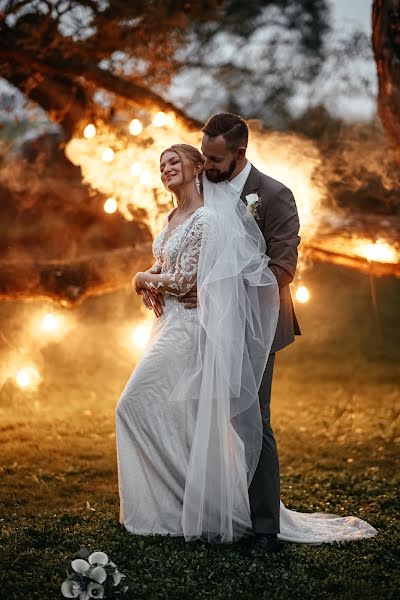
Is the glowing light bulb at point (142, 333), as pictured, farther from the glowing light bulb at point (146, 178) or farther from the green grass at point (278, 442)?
the glowing light bulb at point (146, 178)

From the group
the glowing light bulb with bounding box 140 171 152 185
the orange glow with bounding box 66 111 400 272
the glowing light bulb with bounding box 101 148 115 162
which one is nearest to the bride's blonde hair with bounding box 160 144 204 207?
the orange glow with bounding box 66 111 400 272

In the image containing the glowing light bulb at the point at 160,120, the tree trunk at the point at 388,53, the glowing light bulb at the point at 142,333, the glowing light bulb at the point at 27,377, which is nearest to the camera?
the tree trunk at the point at 388,53

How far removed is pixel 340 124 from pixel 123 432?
671cm

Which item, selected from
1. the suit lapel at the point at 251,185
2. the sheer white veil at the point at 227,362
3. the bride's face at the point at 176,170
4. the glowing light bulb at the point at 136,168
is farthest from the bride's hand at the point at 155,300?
the glowing light bulb at the point at 136,168

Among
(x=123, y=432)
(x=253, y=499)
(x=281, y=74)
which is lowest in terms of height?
(x=253, y=499)

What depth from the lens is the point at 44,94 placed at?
24.4ft

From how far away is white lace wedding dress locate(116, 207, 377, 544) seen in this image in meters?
3.44

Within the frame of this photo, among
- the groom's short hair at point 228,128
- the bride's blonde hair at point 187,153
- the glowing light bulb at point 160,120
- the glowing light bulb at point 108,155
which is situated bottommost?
the glowing light bulb at point 108,155

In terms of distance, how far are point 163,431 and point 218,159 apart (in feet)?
4.46

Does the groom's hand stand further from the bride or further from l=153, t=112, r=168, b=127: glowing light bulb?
l=153, t=112, r=168, b=127: glowing light bulb

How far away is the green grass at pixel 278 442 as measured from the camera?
304 cm

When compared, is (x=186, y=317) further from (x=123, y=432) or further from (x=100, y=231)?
(x=100, y=231)

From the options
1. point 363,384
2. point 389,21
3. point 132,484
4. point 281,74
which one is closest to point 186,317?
point 132,484

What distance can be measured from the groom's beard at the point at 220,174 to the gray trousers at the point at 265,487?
1000 millimetres
